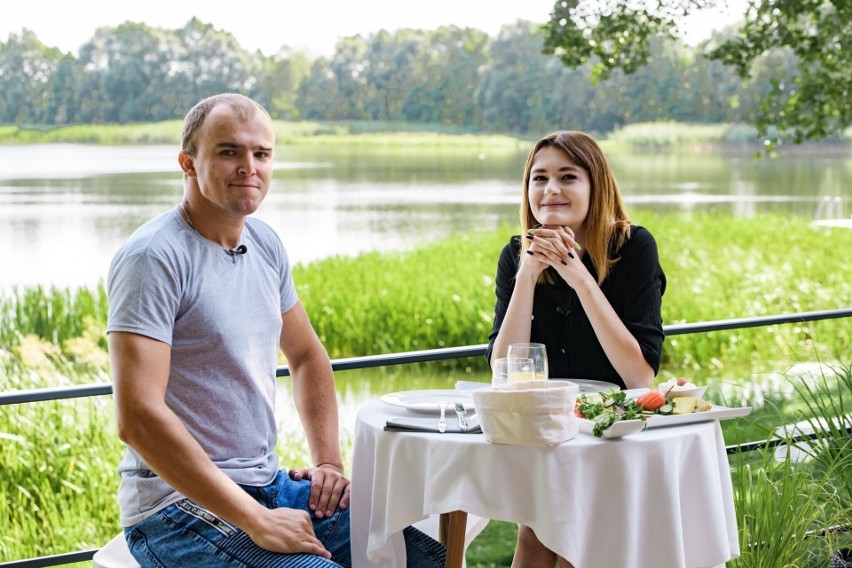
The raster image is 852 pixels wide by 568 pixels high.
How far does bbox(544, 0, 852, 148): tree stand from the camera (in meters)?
7.24

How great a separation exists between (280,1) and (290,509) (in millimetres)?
12434

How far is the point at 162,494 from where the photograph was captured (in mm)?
2051

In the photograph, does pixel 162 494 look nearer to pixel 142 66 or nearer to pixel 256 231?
pixel 256 231

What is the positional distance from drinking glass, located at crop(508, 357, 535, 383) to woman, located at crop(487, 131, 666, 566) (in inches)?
16.2

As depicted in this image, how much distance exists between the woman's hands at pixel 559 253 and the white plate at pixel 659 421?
0.50 metres

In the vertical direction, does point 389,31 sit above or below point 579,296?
above

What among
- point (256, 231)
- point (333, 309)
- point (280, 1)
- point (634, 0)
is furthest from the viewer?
point (280, 1)

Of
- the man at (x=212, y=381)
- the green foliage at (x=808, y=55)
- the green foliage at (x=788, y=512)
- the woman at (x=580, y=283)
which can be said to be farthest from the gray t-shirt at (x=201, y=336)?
the green foliage at (x=808, y=55)

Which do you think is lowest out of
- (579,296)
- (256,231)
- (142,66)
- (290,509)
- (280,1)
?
(290,509)

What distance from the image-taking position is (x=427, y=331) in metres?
12.5

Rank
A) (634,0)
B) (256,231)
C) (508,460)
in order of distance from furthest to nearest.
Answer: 1. (634,0)
2. (256,231)
3. (508,460)

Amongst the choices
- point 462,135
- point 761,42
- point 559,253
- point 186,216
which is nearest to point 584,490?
point 559,253

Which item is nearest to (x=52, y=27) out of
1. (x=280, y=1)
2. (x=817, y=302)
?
(x=280, y=1)

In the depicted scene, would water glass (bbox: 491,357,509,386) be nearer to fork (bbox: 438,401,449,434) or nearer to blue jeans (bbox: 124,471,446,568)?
fork (bbox: 438,401,449,434)
